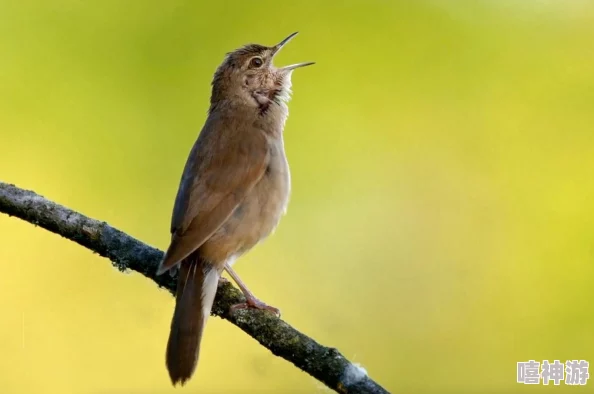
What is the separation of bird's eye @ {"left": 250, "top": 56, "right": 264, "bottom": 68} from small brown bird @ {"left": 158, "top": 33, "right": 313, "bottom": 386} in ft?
0.82

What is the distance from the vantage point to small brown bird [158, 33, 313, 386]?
Answer: 4719 mm

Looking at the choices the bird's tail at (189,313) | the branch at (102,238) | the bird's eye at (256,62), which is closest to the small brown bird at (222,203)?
the bird's tail at (189,313)

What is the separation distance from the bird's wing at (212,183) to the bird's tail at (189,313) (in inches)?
7.6

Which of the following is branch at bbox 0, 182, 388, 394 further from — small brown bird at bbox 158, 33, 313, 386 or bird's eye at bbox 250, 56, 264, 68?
bird's eye at bbox 250, 56, 264, 68

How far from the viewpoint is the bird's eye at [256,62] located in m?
6.36

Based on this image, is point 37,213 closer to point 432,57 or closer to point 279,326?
point 279,326

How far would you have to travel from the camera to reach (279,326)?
4457 millimetres

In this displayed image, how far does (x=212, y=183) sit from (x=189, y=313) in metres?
0.82

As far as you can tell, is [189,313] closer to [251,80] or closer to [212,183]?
[212,183]

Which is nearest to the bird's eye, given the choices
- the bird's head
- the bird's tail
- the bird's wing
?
the bird's head

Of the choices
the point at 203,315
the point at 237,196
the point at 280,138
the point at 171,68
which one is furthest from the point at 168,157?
the point at 203,315

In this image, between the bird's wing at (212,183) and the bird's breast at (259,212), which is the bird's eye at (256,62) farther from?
the bird's breast at (259,212)

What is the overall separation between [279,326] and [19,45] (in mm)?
5572

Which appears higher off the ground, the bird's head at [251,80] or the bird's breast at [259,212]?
the bird's head at [251,80]
